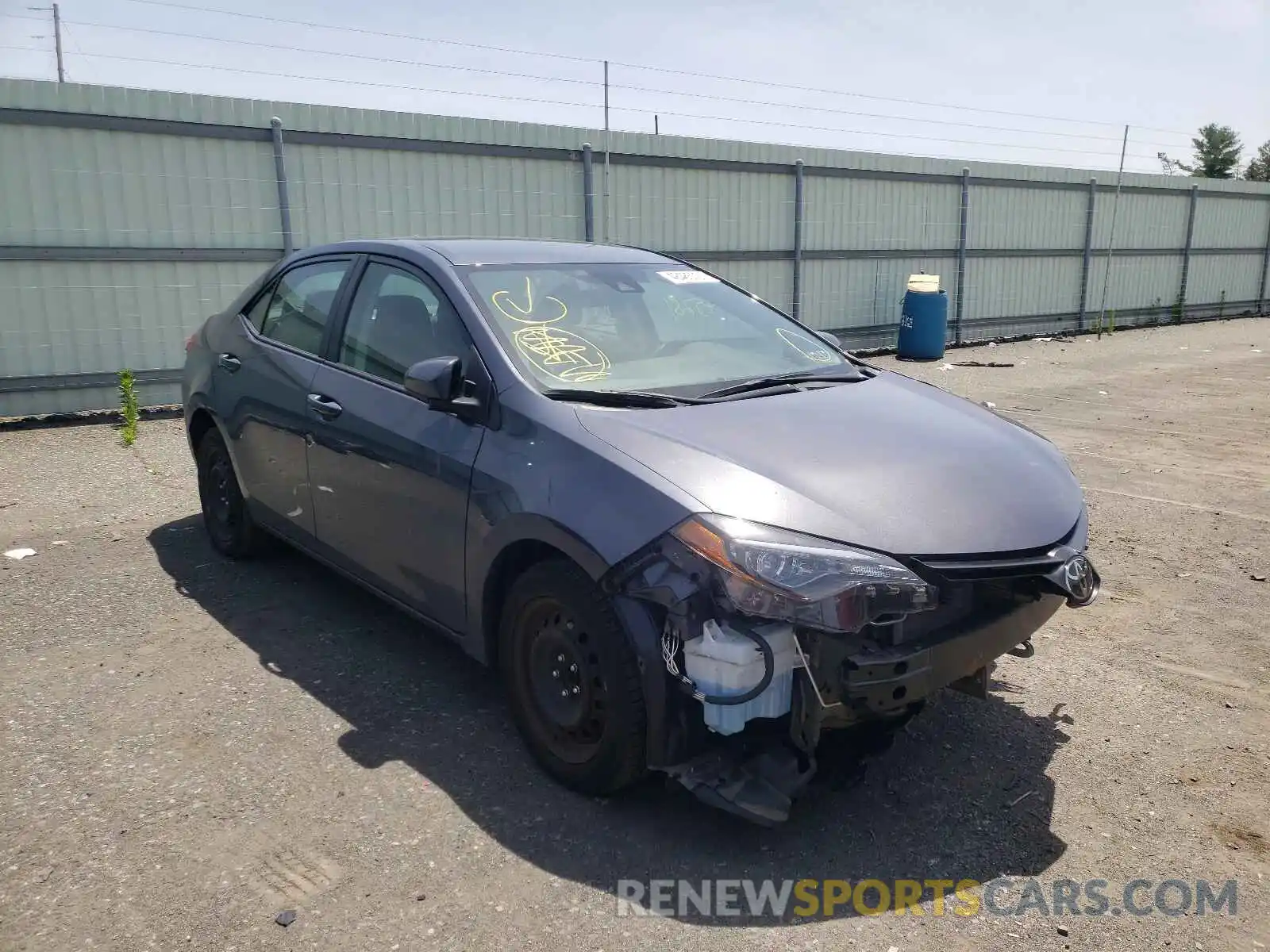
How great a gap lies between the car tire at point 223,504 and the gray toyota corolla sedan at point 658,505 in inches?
32.6

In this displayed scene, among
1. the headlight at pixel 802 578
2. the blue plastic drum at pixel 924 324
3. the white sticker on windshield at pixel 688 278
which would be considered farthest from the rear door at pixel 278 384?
the blue plastic drum at pixel 924 324

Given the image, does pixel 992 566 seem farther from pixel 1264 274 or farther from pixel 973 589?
pixel 1264 274

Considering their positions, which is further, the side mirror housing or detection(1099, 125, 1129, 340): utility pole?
detection(1099, 125, 1129, 340): utility pole

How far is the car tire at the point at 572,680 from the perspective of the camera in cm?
282

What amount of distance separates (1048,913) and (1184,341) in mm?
17822

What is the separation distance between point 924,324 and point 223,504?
36.7 ft

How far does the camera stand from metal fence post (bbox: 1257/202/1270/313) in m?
22.7

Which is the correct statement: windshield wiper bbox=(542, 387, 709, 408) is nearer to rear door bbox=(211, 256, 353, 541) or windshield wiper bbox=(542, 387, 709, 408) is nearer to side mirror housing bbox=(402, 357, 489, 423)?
side mirror housing bbox=(402, 357, 489, 423)

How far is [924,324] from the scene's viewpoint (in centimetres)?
1425

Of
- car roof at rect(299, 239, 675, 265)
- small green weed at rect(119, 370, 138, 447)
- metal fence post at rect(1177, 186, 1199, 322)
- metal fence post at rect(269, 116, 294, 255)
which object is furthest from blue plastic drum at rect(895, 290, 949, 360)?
car roof at rect(299, 239, 675, 265)

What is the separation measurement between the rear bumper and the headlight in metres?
0.11

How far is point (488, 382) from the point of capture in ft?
11.0

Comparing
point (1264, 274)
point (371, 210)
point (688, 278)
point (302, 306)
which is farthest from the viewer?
point (1264, 274)

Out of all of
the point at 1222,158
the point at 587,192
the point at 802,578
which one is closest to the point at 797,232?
the point at 587,192
